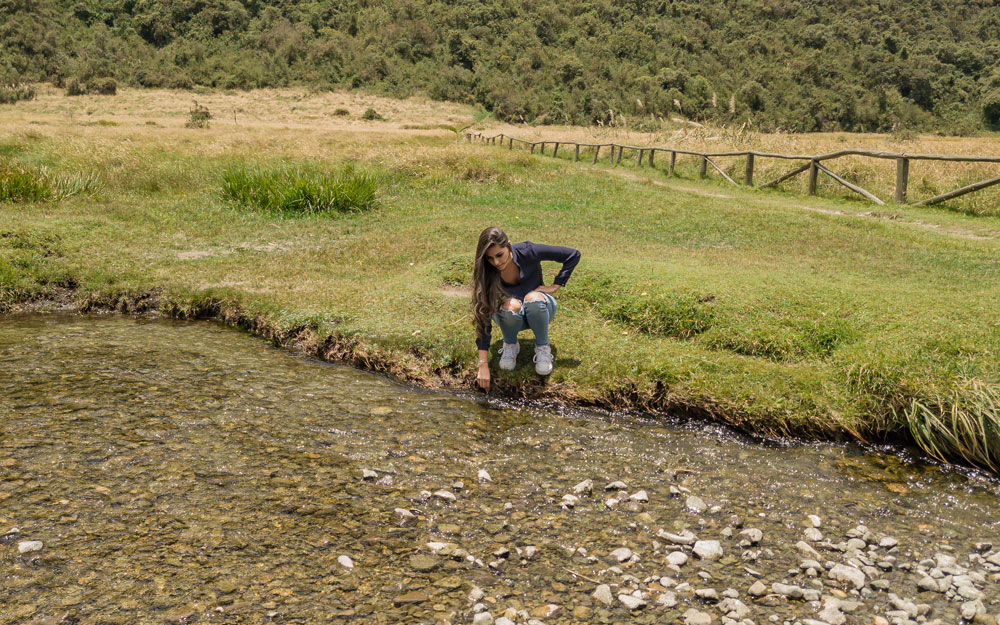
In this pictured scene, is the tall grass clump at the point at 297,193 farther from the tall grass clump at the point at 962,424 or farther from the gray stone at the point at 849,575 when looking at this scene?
the gray stone at the point at 849,575

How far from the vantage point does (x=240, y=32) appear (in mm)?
109375

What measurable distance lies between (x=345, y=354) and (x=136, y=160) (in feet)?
43.6

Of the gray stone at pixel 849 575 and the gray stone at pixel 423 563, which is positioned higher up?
the gray stone at pixel 423 563

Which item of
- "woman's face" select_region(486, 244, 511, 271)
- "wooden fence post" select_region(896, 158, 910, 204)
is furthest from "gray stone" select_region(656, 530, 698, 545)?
"wooden fence post" select_region(896, 158, 910, 204)

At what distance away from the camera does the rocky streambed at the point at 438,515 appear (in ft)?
12.6

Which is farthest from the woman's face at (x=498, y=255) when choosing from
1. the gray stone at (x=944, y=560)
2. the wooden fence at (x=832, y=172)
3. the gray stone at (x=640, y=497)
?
the wooden fence at (x=832, y=172)

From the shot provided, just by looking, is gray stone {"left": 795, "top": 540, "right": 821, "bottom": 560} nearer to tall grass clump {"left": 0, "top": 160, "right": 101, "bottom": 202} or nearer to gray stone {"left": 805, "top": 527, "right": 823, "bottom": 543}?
gray stone {"left": 805, "top": 527, "right": 823, "bottom": 543}

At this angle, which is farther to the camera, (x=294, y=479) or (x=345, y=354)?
(x=345, y=354)

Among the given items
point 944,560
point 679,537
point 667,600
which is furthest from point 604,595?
point 944,560

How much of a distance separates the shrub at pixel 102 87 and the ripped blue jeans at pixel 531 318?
8677cm

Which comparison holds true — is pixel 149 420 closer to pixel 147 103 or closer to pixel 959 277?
pixel 959 277

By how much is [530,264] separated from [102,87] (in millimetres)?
87410

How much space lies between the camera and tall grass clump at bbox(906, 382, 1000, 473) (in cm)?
560

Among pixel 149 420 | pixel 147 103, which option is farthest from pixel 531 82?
pixel 149 420
